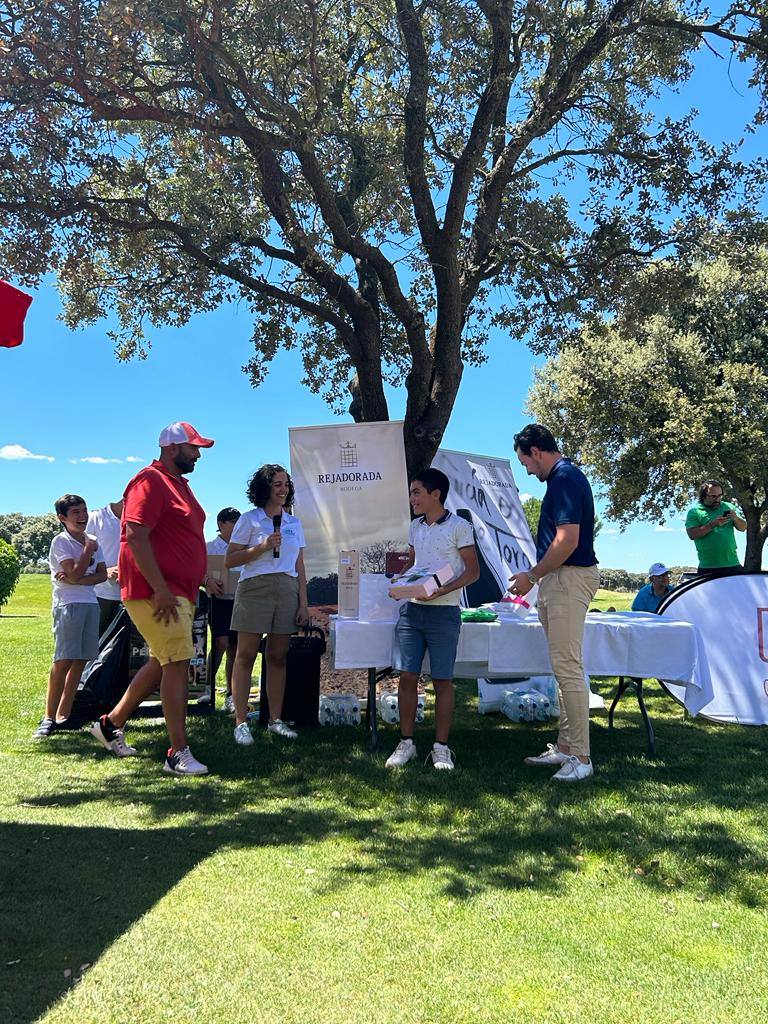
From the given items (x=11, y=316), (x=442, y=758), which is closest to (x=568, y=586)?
(x=442, y=758)

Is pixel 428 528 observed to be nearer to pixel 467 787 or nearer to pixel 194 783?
pixel 467 787

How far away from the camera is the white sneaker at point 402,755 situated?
480 centimetres

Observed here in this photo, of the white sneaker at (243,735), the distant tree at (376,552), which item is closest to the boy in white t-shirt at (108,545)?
the white sneaker at (243,735)

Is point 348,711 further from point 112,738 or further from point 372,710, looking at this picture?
point 112,738

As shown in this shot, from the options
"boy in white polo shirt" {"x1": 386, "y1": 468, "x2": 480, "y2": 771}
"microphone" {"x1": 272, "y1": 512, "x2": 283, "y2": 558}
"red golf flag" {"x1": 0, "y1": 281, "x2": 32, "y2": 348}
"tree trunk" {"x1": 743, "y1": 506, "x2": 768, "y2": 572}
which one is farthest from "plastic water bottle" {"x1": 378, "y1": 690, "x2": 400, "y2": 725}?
"tree trunk" {"x1": 743, "y1": 506, "x2": 768, "y2": 572}

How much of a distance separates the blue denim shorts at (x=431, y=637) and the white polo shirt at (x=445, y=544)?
0.21 feet

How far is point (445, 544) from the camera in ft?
16.1

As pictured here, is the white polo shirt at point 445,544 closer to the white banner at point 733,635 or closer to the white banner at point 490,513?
the white banner at point 733,635

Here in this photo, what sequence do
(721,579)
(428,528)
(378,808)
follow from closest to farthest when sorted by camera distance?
(378,808), (428,528), (721,579)

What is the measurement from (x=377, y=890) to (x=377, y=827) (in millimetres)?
754

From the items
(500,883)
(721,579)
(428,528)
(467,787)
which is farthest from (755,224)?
(500,883)

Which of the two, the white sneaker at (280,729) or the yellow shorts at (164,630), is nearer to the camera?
the yellow shorts at (164,630)

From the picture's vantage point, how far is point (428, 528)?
198 inches

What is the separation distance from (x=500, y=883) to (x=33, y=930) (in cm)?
175
